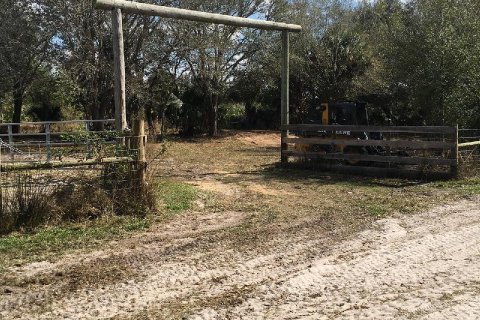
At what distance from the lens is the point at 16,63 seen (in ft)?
73.2

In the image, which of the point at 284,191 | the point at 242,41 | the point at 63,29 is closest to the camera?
the point at 284,191

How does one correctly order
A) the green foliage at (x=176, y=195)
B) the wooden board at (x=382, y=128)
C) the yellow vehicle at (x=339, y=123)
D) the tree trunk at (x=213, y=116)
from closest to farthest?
the green foliage at (x=176, y=195) < the wooden board at (x=382, y=128) < the yellow vehicle at (x=339, y=123) < the tree trunk at (x=213, y=116)

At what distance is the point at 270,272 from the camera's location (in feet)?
17.0

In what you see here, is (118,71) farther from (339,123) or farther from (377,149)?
(377,149)

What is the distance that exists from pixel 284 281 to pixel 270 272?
31 centimetres

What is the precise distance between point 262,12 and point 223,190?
18720mm

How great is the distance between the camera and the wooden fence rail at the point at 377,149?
11.2 metres

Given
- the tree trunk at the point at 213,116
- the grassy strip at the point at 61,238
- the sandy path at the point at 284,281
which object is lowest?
the sandy path at the point at 284,281

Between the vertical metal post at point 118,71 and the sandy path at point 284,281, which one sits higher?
the vertical metal post at point 118,71

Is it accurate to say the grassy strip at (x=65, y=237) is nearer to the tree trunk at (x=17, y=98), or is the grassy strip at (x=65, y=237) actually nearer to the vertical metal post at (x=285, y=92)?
the vertical metal post at (x=285, y=92)

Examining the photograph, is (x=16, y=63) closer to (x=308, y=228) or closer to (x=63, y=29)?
(x=63, y=29)

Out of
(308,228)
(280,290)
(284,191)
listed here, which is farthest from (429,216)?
(280,290)

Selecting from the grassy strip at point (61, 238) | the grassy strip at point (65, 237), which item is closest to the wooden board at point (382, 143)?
the grassy strip at point (65, 237)

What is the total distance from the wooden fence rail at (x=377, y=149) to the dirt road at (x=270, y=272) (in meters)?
3.17
